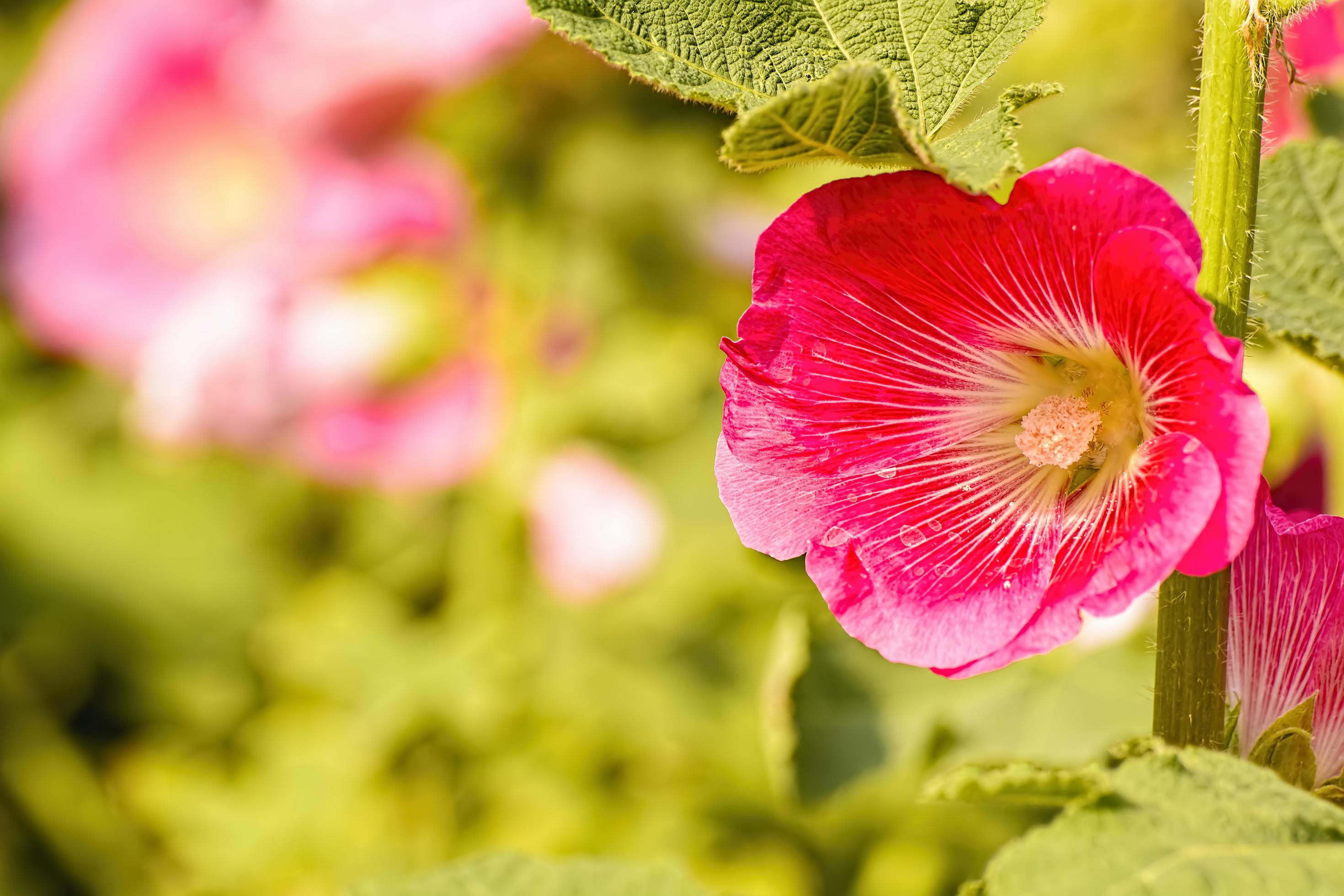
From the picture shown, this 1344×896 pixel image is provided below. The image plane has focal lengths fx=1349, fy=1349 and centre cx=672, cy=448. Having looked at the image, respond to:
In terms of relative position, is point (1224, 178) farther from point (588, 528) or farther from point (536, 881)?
point (588, 528)

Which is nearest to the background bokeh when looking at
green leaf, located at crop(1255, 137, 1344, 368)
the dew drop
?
Result: green leaf, located at crop(1255, 137, 1344, 368)

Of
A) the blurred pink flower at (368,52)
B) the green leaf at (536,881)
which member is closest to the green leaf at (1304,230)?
the green leaf at (536,881)

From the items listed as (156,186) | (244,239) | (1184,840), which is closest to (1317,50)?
(1184,840)

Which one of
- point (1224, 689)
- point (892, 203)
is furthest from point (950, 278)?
point (1224, 689)

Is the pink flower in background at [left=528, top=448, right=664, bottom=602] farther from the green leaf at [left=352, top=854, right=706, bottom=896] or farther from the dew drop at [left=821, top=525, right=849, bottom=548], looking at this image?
the dew drop at [left=821, top=525, right=849, bottom=548]

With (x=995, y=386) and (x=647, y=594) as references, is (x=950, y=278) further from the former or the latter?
(x=647, y=594)

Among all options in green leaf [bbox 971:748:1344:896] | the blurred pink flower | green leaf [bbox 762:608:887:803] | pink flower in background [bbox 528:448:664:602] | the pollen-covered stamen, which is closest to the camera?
green leaf [bbox 971:748:1344:896]
